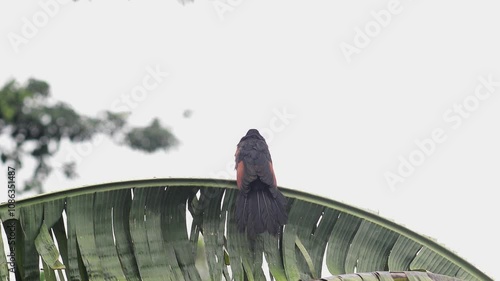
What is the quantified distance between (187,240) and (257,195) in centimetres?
76

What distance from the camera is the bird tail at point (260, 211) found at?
487 centimetres

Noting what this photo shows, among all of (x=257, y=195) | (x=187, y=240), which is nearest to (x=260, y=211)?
(x=257, y=195)

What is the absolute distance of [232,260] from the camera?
15.2 ft

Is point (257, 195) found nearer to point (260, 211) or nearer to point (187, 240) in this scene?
point (260, 211)

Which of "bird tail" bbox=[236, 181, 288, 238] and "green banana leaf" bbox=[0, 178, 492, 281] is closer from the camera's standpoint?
"green banana leaf" bbox=[0, 178, 492, 281]

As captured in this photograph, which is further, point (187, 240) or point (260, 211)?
point (260, 211)

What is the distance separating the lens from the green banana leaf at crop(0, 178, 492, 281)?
421 cm

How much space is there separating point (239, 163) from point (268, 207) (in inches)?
34.2

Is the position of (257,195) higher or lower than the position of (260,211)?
higher

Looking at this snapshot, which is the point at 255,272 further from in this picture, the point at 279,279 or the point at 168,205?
the point at 168,205

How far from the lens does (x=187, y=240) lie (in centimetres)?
461

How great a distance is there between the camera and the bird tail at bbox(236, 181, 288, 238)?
4871 mm

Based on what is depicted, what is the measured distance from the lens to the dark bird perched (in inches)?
193

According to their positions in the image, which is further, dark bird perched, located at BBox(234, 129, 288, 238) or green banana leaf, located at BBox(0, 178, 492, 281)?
dark bird perched, located at BBox(234, 129, 288, 238)
